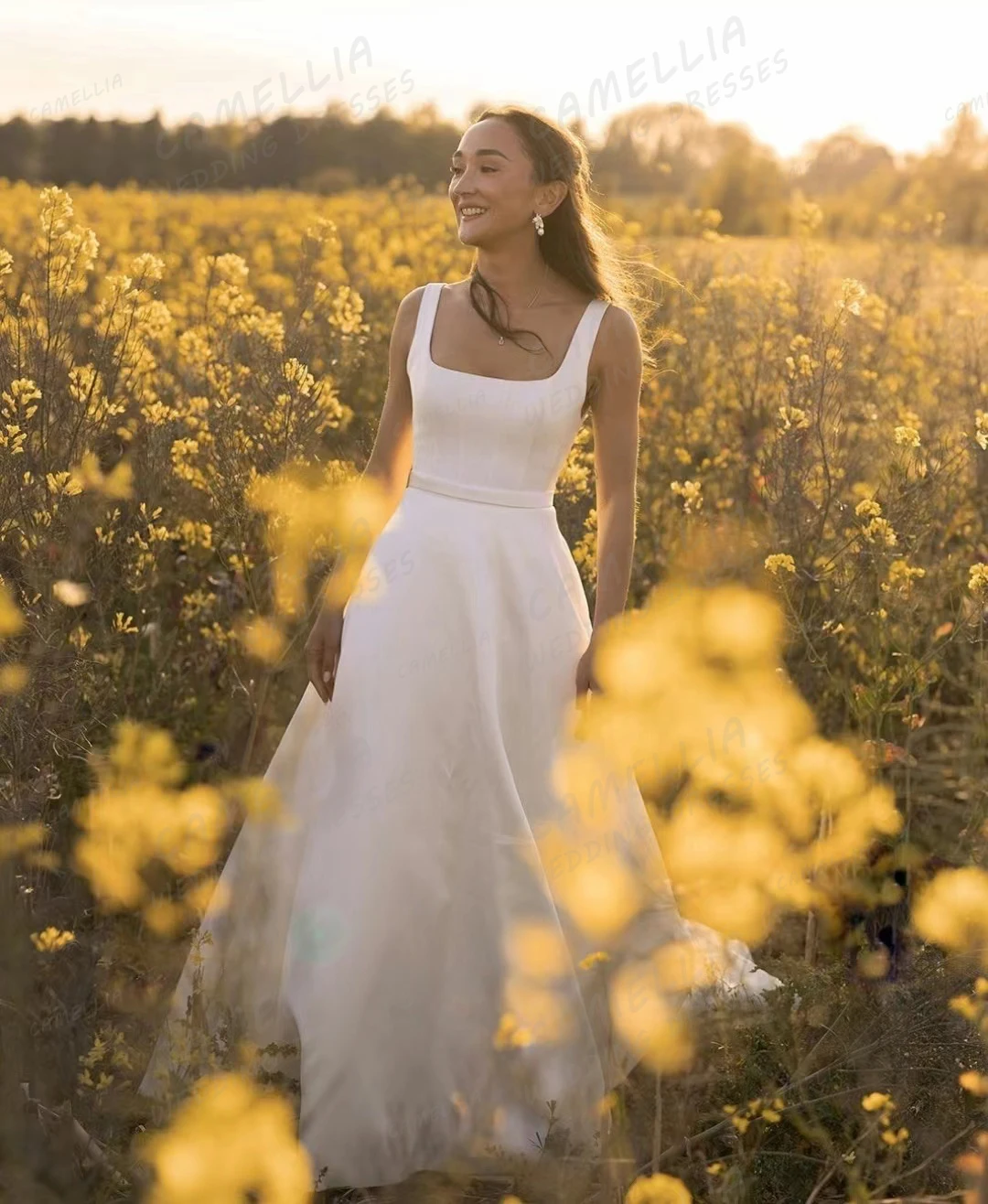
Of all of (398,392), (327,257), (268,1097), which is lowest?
(268,1097)

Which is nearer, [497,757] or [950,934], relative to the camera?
[950,934]

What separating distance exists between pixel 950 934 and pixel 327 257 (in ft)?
23.1

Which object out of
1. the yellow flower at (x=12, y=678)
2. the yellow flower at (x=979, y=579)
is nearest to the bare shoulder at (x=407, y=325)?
the yellow flower at (x=12, y=678)

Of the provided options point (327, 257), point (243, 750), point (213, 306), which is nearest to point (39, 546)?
point (243, 750)

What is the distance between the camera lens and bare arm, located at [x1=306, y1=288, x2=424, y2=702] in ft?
9.59

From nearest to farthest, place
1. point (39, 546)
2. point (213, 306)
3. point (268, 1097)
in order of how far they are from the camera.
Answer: point (268, 1097) → point (39, 546) → point (213, 306)

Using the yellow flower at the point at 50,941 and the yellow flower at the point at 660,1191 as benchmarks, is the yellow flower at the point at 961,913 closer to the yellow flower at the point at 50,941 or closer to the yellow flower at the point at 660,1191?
the yellow flower at the point at 660,1191

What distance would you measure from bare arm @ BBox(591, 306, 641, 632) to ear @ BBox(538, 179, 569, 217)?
26cm

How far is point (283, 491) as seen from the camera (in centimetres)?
348

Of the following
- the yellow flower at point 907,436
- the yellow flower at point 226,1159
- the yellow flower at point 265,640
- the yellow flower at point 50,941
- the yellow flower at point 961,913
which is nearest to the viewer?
the yellow flower at point 226,1159

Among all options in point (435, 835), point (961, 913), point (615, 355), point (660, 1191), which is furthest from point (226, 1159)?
point (615, 355)

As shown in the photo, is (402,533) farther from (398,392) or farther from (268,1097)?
(268,1097)

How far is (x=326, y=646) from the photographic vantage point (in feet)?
9.60

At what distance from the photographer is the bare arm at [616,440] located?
2846 millimetres
